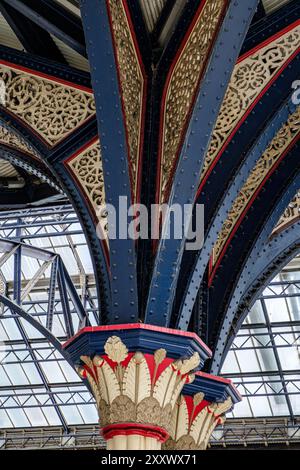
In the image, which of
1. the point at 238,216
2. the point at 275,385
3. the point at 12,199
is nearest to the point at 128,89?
the point at 238,216

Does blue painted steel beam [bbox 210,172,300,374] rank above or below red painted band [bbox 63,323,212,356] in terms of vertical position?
above

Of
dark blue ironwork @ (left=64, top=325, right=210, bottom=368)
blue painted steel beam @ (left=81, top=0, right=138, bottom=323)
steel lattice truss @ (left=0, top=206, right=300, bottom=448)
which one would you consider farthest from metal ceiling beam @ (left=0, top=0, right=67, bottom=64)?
steel lattice truss @ (left=0, top=206, right=300, bottom=448)

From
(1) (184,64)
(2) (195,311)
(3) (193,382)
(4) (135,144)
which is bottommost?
(3) (193,382)

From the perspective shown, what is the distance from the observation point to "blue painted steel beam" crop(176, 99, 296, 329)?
9047 mm

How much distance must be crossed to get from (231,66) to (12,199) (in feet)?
24.8

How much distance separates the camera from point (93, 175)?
384 inches

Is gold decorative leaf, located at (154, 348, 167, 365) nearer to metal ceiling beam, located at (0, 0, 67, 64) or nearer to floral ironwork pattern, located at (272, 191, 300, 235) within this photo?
floral ironwork pattern, located at (272, 191, 300, 235)

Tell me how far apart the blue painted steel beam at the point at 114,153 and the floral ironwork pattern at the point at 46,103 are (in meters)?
1.70

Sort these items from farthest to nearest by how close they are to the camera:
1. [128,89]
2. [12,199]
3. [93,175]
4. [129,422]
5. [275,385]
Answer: [275,385] → [12,199] → [93,175] → [128,89] → [129,422]

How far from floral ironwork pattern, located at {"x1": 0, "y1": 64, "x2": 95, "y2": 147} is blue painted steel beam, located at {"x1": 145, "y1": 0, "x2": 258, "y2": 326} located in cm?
192

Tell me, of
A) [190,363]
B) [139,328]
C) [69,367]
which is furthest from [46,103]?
[69,367]

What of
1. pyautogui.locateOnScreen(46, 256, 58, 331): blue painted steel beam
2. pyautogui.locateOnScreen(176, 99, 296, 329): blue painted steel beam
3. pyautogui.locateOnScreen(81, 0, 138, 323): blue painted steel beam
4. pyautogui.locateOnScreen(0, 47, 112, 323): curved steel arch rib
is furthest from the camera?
pyautogui.locateOnScreen(46, 256, 58, 331): blue painted steel beam

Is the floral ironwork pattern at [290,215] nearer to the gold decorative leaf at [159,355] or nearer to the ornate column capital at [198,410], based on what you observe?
the ornate column capital at [198,410]
